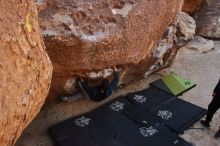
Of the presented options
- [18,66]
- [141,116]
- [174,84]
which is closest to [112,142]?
[141,116]

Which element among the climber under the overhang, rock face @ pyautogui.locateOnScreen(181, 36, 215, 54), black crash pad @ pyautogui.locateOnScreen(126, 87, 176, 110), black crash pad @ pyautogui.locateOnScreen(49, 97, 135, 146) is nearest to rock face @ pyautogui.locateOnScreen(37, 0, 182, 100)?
the climber under the overhang

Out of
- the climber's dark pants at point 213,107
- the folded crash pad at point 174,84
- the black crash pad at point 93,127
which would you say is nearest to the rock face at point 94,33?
the black crash pad at point 93,127

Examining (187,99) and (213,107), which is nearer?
(213,107)

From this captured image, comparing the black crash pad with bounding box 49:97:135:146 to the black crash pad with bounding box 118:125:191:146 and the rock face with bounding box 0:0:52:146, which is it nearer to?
the black crash pad with bounding box 118:125:191:146

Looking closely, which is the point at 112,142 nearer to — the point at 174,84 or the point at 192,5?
the point at 174,84

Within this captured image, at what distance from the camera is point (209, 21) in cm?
888

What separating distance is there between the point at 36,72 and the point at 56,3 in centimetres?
153

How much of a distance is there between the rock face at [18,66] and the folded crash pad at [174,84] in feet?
11.7

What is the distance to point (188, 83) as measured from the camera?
6680 mm

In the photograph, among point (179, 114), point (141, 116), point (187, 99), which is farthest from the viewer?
point (187, 99)

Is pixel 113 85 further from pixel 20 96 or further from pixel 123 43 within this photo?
pixel 20 96

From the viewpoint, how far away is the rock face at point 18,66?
2840 millimetres

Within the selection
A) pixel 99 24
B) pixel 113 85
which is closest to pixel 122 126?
pixel 113 85

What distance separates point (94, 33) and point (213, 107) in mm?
2242
